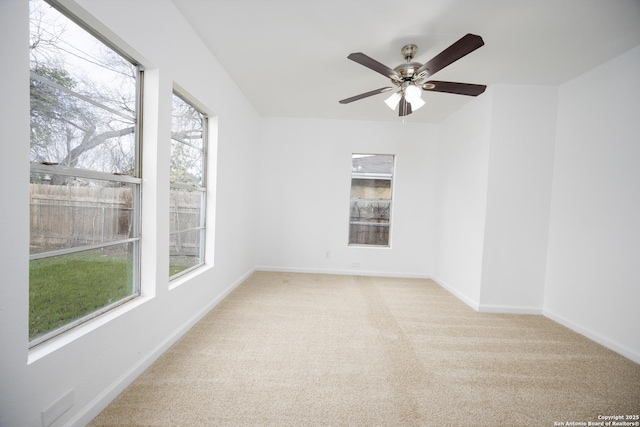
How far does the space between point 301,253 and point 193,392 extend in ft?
10.1

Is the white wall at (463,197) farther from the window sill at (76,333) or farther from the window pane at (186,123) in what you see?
the window sill at (76,333)

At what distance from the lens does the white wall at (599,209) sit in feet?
7.18

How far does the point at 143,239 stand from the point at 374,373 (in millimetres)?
1985

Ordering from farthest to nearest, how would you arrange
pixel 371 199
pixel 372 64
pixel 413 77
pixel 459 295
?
pixel 371 199 → pixel 459 295 → pixel 413 77 → pixel 372 64

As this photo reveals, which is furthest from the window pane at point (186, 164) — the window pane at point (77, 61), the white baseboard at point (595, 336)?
the white baseboard at point (595, 336)

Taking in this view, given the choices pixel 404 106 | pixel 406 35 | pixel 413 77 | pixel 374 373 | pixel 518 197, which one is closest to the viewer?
pixel 374 373

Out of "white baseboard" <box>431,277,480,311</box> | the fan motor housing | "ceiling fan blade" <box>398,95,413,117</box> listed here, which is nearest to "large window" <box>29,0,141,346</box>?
the fan motor housing

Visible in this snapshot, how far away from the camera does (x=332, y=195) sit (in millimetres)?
4582

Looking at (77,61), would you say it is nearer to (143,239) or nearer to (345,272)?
(143,239)

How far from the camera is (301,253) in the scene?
15.2 ft

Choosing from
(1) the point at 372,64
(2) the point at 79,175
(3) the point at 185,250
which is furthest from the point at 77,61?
(1) the point at 372,64

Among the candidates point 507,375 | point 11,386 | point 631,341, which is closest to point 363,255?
point 507,375

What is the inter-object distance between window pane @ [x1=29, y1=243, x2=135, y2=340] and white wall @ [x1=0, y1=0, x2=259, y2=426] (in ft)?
0.31

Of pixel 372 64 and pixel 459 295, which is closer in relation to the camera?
pixel 372 64
